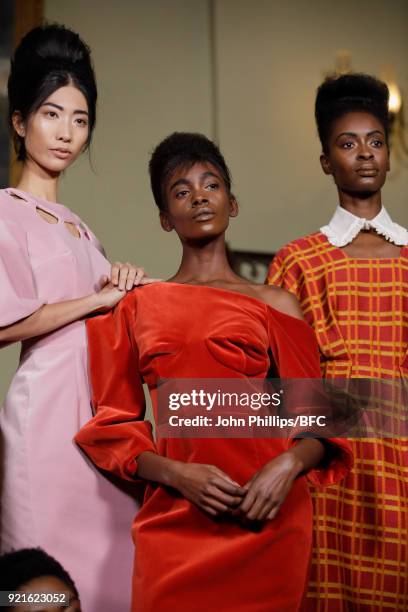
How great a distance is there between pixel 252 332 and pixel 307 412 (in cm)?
20

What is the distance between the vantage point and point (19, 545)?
2.03 m

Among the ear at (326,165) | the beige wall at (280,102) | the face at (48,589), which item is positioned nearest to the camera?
the face at (48,589)

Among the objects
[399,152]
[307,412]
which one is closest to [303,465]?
[307,412]

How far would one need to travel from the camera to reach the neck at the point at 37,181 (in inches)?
93.0

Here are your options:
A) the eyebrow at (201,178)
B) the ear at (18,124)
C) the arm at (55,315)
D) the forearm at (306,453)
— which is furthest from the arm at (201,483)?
the ear at (18,124)

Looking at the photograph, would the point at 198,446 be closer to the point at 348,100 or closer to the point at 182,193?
the point at 182,193

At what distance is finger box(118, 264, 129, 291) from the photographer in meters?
2.18

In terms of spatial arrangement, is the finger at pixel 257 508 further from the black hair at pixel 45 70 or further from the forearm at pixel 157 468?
the black hair at pixel 45 70

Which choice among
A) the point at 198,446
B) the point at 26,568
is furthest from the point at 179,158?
the point at 26,568

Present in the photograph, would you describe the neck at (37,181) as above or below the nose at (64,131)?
below

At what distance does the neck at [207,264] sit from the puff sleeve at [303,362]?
0.64ft

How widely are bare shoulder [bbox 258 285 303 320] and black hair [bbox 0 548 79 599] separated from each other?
0.72 meters

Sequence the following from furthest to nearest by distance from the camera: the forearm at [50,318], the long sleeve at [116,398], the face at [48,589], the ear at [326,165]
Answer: the ear at [326,165] → the forearm at [50,318] → the long sleeve at [116,398] → the face at [48,589]

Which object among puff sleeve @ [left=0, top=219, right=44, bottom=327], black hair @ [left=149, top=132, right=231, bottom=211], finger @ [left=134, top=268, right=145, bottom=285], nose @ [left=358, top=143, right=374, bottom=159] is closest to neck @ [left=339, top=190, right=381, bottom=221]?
nose @ [left=358, top=143, right=374, bottom=159]
